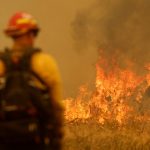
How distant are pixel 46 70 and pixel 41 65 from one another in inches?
2.4

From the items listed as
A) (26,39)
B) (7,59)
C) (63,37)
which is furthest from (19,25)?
(63,37)

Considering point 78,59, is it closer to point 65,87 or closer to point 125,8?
point 65,87

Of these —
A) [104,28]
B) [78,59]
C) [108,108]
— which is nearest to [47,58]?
[108,108]

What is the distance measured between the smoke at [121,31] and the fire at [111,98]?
0.56 metres

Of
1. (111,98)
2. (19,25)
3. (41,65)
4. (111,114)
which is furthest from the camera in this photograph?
(111,98)

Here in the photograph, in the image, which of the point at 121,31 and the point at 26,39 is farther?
the point at 121,31

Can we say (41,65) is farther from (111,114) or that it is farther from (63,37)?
(63,37)

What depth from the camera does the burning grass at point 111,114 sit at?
26.7 feet

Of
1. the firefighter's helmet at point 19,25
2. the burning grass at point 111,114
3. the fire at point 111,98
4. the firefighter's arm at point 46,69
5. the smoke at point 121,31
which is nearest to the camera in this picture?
the firefighter's arm at point 46,69

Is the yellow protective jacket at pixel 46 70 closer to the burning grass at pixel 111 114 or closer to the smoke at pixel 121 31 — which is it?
the burning grass at pixel 111 114

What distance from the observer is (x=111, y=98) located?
45.1ft

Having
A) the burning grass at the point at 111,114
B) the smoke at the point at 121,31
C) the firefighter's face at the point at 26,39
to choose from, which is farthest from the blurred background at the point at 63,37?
the firefighter's face at the point at 26,39

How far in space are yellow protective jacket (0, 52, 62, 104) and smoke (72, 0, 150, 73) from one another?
12.3m

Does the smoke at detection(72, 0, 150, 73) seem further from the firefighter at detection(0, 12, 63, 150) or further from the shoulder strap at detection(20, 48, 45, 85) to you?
the shoulder strap at detection(20, 48, 45, 85)
